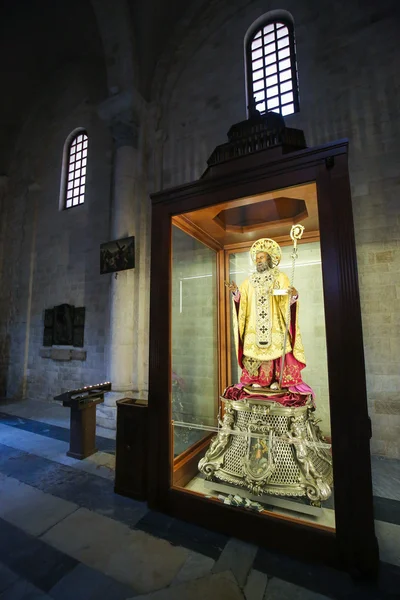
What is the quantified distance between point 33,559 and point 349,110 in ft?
22.2

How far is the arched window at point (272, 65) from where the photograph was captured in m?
5.38

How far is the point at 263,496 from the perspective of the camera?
2.51 m

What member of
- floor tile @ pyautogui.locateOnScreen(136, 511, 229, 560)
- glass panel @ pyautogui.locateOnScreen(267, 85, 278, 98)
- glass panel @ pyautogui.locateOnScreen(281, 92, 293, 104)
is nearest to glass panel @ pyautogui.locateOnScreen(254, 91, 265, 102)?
glass panel @ pyautogui.locateOnScreen(267, 85, 278, 98)

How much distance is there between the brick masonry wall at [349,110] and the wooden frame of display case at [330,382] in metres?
2.59

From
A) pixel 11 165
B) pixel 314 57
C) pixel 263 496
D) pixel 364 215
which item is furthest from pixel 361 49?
pixel 11 165

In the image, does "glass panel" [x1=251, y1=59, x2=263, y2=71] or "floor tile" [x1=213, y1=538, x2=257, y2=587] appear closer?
"floor tile" [x1=213, y1=538, x2=257, y2=587]

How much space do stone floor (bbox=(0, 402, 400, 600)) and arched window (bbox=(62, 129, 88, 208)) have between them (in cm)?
737

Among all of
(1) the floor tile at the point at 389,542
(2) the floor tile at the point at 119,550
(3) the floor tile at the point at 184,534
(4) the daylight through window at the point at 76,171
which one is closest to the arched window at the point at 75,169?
(4) the daylight through window at the point at 76,171

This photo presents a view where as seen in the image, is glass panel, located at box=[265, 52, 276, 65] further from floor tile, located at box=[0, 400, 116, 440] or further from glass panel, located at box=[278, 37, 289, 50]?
floor tile, located at box=[0, 400, 116, 440]

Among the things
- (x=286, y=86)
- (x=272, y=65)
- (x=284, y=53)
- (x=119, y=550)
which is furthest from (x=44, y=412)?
(x=284, y=53)

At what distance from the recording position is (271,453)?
258 cm

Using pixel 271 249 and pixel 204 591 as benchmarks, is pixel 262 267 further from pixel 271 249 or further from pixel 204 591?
pixel 204 591

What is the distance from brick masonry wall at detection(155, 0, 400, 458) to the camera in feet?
13.1

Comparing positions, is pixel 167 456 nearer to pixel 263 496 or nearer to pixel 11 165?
pixel 263 496
